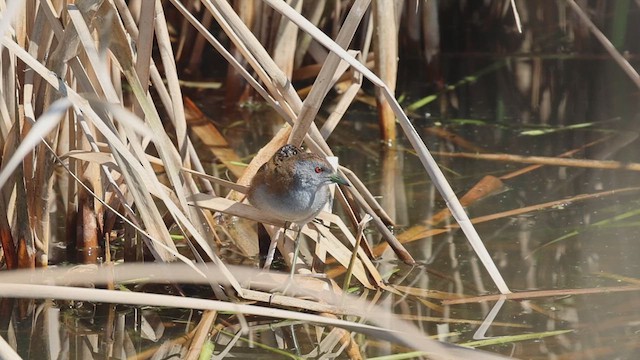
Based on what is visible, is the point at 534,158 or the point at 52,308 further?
the point at 534,158

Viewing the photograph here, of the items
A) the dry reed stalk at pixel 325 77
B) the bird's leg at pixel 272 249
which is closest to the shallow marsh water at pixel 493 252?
the bird's leg at pixel 272 249

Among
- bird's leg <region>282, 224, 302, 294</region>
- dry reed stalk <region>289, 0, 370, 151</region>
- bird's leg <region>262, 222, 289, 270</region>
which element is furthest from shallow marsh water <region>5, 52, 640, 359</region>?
dry reed stalk <region>289, 0, 370, 151</region>

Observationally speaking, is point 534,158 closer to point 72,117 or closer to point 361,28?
point 361,28

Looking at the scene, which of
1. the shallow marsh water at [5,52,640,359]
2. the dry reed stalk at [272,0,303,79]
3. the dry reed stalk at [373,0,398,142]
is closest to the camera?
the shallow marsh water at [5,52,640,359]

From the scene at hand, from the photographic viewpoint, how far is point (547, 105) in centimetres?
556

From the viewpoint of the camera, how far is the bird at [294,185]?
3.15 metres

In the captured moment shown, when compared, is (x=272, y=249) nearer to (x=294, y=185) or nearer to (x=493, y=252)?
(x=294, y=185)

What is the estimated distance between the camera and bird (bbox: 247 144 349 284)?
10.3 ft

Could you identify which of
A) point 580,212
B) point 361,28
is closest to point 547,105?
point 361,28

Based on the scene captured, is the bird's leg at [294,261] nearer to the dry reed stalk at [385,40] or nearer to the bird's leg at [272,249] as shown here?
the bird's leg at [272,249]

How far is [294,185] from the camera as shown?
3.15 meters

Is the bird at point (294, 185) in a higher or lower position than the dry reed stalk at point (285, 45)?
lower

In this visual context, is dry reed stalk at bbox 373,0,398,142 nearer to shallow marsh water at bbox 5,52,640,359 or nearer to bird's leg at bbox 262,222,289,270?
shallow marsh water at bbox 5,52,640,359

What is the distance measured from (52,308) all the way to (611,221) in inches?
85.8
